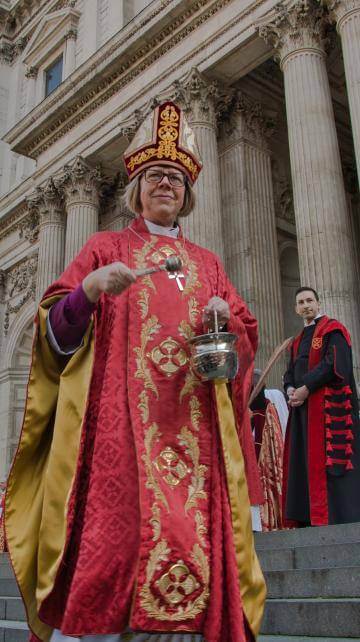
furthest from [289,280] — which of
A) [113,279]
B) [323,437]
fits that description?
[113,279]

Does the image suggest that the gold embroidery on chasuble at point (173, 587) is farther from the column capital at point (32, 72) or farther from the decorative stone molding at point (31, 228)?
the column capital at point (32, 72)

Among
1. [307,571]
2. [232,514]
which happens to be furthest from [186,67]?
[232,514]

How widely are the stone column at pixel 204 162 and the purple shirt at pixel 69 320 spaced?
9.86 m

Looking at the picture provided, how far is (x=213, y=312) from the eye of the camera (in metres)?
2.29

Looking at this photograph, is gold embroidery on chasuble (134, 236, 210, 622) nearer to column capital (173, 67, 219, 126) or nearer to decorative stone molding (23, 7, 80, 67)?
column capital (173, 67, 219, 126)

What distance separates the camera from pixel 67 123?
17.1m

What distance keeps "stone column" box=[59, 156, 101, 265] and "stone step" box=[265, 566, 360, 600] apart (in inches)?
512

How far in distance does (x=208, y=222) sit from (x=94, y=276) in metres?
10.3

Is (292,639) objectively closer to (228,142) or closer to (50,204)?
(228,142)

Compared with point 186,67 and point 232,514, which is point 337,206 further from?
point 232,514

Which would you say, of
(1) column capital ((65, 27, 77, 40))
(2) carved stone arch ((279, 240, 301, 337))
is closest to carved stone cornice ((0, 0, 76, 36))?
(1) column capital ((65, 27, 77, 40))

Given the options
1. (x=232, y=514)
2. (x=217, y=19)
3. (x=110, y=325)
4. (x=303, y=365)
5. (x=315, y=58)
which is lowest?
(x=232, y=514)

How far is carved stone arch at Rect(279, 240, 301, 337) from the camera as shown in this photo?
14102mm

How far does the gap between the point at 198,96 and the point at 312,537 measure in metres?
10.5
